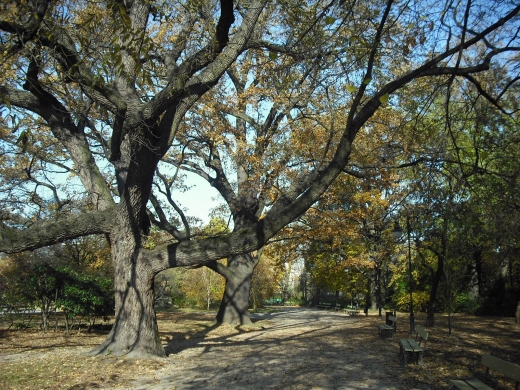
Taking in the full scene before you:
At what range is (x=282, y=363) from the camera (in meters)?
10.1

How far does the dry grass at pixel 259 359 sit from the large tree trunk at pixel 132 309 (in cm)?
36

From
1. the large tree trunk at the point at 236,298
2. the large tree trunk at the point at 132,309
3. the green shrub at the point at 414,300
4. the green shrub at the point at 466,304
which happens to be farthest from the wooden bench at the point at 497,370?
the green shrub at the point at 414,300

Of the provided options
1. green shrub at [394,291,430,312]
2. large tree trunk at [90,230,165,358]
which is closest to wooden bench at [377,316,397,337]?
large tree trunk at [90,230,165,358]

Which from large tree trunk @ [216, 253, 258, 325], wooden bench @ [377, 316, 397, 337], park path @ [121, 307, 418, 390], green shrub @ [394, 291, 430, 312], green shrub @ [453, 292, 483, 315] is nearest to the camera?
park path @ [121, 307, 418, 390]

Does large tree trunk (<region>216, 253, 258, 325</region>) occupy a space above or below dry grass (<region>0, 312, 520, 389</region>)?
above

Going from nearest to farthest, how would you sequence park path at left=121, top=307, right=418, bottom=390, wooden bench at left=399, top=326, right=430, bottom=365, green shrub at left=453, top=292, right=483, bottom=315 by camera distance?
park path at left=121, top=307, right=418, bottom=390 < wooden bench at left=399, top=326, right=430, bottom=365 < green shrub at left=453, top=292, right=483, bottom=315

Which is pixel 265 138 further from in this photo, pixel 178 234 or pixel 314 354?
pixel 314 354

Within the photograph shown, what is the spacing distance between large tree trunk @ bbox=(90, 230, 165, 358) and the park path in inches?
29.9

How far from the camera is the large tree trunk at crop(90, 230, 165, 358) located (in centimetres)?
983

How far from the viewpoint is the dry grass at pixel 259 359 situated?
7.98 metres

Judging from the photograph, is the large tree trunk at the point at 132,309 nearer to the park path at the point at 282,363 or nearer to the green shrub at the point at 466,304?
the park path at the point at 282,363

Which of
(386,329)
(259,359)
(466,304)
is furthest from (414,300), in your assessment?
(259,359)

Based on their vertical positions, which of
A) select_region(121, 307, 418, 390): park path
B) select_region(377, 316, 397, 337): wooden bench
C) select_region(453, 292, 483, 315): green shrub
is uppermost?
select_region(453, 292, 483, 315): green shrub

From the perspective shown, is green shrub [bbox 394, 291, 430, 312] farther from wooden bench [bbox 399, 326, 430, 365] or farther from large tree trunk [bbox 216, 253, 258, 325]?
wooden bench [bbox 399, 326, 430, 365]
